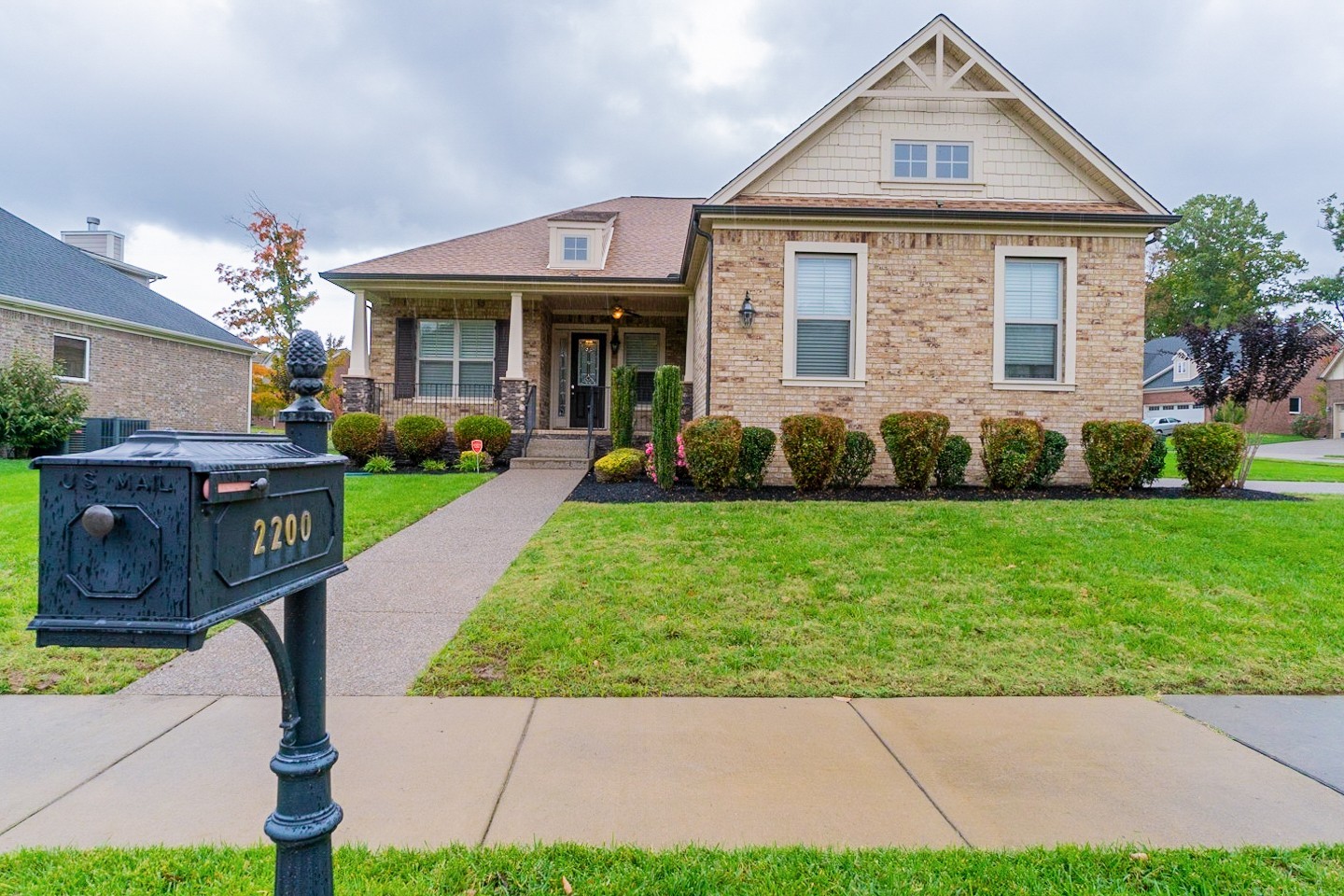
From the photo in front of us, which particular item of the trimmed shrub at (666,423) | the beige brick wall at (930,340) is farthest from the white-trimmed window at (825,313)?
the trimmed shrub at (666,423)

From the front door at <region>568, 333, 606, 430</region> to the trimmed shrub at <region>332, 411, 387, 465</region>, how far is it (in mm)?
4385

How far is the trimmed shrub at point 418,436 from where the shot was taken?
12.4 meters

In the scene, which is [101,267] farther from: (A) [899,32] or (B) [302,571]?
(B) [302,571]

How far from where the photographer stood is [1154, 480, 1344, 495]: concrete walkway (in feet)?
34.9

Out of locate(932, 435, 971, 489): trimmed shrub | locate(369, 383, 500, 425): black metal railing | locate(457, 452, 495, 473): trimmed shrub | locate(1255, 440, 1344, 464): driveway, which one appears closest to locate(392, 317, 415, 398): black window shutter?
locate(369, 383, 500, 425): black metal railing

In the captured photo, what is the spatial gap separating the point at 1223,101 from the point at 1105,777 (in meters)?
33.7

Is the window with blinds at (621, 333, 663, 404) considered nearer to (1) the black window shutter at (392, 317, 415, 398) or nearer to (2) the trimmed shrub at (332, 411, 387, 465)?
(1) the black window shutter at (392, 317, 415, 398)

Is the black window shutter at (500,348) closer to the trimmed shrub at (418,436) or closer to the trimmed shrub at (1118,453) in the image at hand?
the trimmed shrub at (418,436)

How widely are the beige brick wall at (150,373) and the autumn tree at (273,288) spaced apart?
194 inches

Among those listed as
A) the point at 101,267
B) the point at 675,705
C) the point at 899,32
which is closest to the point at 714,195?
the point at 899,32

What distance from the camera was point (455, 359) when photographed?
14.2 meters

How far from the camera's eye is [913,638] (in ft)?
14.3

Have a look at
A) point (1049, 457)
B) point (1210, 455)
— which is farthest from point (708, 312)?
point (1210, 455)

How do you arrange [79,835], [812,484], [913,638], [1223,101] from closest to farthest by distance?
1. [79,835]
2. [913,638]
3. [812,484]
4. [1223,101]
